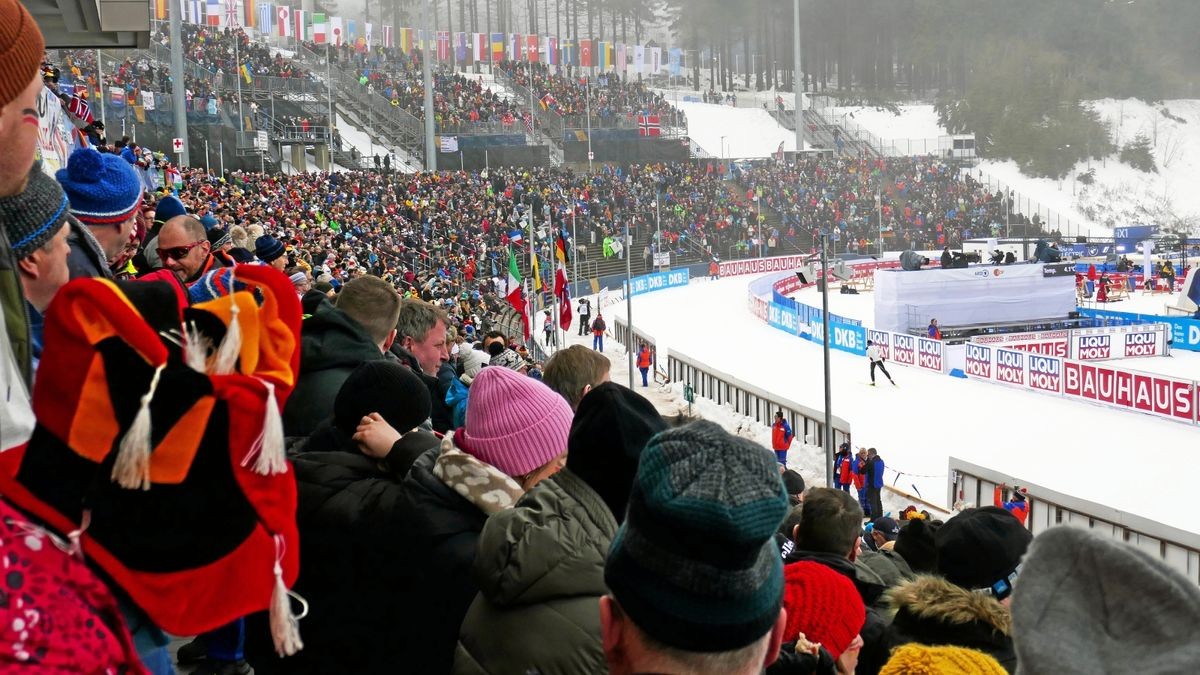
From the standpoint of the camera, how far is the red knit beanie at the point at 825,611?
2.96 meters

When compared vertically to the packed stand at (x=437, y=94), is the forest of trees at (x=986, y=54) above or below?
above

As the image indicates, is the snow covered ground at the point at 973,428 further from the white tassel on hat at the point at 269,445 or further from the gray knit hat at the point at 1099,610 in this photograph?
the white tassel on hat at the point at 269,445

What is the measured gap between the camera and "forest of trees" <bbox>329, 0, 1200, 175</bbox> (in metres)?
90.8

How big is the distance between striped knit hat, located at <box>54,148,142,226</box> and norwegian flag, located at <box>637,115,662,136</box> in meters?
64.6

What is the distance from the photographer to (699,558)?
5.84 feet

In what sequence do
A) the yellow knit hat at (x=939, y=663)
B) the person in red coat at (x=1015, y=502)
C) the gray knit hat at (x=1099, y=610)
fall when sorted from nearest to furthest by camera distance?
the gray knit hat at (x=1099, y=610), the yellow knit hat at (x=939, y=663), the person in red coat at (x=1015, y=502)

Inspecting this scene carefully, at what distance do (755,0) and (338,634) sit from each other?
363 ft

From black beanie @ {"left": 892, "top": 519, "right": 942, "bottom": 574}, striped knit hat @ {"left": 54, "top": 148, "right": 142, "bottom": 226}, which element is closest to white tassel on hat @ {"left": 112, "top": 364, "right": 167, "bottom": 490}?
striped knit hat @ {"left": 54, "top": 148, "right": 142, "bottom": 226}

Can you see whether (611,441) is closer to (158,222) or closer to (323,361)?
(323,361)

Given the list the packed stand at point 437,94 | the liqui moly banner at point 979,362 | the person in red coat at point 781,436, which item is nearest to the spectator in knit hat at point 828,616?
the person in red coat at point 781,436

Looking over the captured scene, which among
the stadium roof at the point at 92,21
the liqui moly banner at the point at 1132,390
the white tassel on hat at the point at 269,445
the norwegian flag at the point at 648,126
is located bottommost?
the liqui moly banner at the point at 1132,390

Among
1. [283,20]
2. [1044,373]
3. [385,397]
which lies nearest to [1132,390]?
[1044,373]

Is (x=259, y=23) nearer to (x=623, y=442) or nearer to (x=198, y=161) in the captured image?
(x=198, y=161)

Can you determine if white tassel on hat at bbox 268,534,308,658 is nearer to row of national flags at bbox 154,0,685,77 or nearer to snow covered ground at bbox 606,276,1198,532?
snow covered ground at bbox 606,276,1198,532
